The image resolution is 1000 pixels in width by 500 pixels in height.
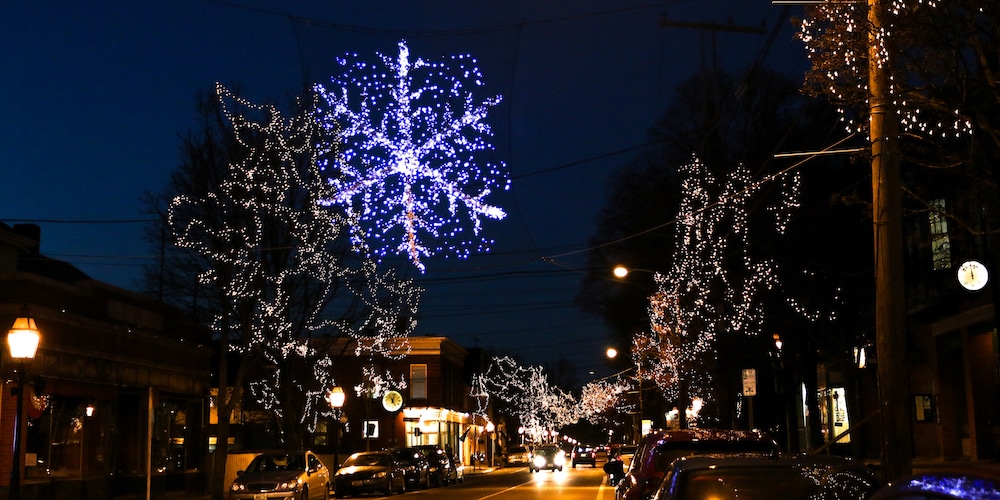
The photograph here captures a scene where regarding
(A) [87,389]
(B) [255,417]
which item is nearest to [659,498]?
(A) [87,389]

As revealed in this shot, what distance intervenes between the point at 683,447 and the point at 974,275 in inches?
504

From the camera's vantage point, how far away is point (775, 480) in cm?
698

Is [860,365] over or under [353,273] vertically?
under

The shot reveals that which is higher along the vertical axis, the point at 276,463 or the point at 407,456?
the point at 276,463

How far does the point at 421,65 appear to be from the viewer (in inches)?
751

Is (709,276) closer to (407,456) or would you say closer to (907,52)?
(407,456)

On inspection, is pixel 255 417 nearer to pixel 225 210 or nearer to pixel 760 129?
pixel 225 210

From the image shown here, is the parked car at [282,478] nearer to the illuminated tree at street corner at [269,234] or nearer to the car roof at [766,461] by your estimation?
the illuminated tree at street corner at [269,234]

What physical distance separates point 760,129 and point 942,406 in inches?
512

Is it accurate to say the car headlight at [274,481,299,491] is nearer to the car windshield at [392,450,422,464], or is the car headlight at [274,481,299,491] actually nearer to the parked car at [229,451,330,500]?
the parked car at [229,451,330,500]

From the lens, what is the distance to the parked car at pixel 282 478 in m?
24.5

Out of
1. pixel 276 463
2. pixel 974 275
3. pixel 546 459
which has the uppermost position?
pixel 974 275

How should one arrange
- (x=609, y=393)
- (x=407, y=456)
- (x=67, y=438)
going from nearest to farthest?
(x=67, y=438) → (x=407, y=456) → (x=609, y=393)

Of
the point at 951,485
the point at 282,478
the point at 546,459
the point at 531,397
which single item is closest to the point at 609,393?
the point at 531,397
